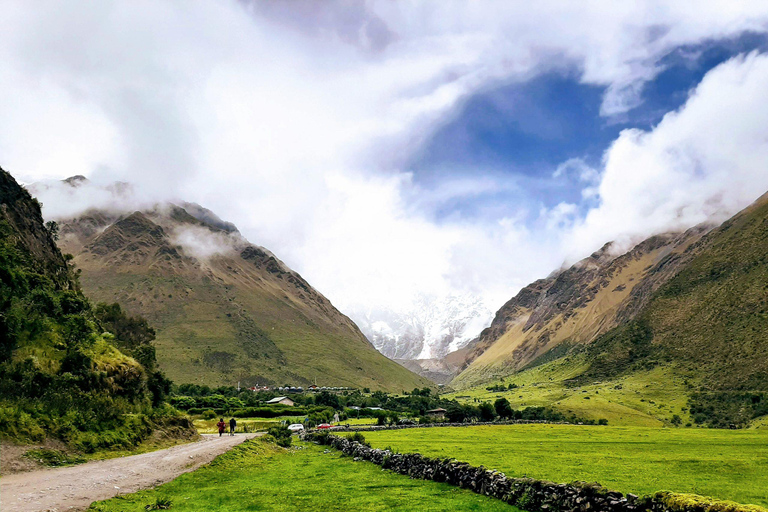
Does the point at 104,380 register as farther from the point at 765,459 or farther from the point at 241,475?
the point at 765,459

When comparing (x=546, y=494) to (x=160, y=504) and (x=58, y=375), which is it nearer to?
(x=160, y=504)

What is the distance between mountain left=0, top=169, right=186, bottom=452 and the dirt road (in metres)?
4.53

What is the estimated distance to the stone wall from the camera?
46.2 feet

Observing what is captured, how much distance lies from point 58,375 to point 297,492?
25.5 metres

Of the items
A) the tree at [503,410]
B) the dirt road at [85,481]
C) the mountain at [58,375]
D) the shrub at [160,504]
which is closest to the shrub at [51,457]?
the dirt road at [85,481]

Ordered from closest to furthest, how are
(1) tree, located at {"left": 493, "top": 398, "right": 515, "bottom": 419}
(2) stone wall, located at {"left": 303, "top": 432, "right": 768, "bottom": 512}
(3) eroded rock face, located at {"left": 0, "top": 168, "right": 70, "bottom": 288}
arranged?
1. (2) stone wall, located at {"left": 303, "top": 432, "right": 768, "bottom": 512}
2. (3) eroded rock face, located at {"left": 0, "top": 168, "right": 70, "bottom": 288}
3. (1) tree, located at {"left": 493, "top": 398, "right": 515, "bottom": 419}

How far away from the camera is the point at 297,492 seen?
24.3m

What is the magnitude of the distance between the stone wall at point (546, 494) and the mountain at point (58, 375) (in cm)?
2306

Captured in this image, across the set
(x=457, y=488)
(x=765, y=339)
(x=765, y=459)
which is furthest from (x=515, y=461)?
(x=765, y=339)

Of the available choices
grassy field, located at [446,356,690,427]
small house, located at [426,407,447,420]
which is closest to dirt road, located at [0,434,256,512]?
small house, located at [426,407,447,420]

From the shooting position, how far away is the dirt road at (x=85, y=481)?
716 inches

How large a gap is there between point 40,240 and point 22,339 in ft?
156

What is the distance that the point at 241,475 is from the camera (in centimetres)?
3070

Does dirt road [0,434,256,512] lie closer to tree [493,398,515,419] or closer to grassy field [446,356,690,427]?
tree [493,398,515,419]
